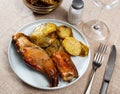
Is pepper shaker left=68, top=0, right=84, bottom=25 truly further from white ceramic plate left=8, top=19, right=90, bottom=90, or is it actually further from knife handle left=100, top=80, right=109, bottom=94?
knife handle left=100, top=80, right=109, bottom=94

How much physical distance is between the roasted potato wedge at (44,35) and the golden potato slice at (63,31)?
2 cm

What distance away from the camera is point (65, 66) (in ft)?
2.26

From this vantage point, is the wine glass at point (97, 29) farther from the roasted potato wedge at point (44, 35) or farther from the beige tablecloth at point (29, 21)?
the roasted potato wedge at point (44, 35)

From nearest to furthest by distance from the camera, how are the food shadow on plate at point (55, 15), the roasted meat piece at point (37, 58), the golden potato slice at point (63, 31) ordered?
the roasted meat piece at point (37, 58)
the golden potato slice at point (63, 31)
the food shadow on plate at point (55, 15)

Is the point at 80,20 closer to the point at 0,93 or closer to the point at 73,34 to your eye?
the point at 73,34

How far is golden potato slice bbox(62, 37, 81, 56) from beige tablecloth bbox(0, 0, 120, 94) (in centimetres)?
6

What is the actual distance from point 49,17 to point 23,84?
29cm

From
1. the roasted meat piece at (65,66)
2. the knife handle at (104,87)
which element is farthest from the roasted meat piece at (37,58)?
the knife handle at (104,87)

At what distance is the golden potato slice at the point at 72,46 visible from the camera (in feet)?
2.44

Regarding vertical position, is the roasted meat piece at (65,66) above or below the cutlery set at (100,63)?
above

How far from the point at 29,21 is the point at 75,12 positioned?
17cm

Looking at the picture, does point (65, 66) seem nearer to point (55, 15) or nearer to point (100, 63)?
point (100, 63)

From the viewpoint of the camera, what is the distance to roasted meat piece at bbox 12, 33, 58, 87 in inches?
26.6

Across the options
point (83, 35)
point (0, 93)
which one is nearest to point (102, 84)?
point (83, 35)
